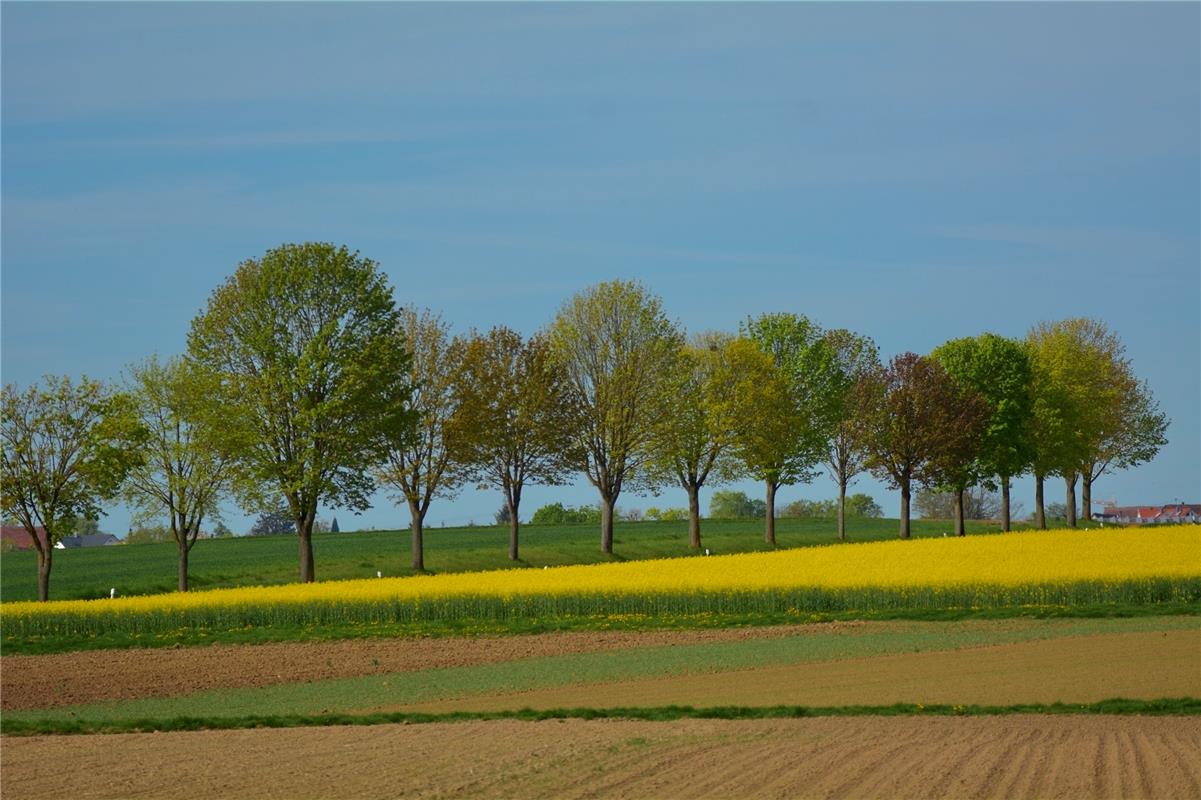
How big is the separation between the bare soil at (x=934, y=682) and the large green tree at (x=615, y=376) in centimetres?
3921

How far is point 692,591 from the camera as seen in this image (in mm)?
41125

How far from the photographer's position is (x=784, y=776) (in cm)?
1733

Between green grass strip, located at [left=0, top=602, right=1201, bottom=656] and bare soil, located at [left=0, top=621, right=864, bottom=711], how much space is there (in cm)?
81

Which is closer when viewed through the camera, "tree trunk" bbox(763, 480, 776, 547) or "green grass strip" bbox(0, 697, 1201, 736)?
"green grass strip" bbox(0, 697, 1201, 736)

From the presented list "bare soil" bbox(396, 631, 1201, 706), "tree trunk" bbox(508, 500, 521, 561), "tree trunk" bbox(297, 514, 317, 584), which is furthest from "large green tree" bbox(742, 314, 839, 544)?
"bare soil" bbox(396, 631, 1201, 706)

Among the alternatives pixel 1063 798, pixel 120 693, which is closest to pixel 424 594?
pixel 120 693

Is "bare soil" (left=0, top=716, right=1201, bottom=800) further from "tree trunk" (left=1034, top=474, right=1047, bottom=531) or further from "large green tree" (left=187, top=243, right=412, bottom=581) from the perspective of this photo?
"tree trunk" (left=1034, top=474, right=1047, bottom=531)

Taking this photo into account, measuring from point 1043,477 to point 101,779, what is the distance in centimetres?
7744

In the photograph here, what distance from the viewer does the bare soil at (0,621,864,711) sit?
30953mm

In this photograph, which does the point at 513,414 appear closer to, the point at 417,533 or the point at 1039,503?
the point at 417,533

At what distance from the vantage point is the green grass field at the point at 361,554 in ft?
207

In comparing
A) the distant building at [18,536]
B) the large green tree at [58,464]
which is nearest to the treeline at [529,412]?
the large green tree at [58,464]

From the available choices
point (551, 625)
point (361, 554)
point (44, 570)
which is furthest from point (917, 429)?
point (44, 570)

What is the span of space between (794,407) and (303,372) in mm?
31324
